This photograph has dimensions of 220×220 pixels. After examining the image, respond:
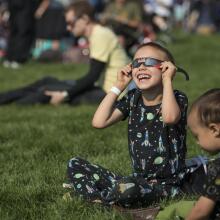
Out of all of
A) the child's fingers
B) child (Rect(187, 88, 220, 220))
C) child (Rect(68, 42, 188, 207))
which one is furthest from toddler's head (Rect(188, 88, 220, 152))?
the child's fingers

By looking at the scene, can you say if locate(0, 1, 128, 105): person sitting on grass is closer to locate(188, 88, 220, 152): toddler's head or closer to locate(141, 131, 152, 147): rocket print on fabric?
locate(141, 131, 152, 147): rocket print on fabric

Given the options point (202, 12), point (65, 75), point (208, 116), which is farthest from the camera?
point (202, 12)

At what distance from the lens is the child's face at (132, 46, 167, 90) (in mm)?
4293

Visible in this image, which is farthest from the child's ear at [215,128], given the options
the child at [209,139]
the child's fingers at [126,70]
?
the child's fingers at [126,70]

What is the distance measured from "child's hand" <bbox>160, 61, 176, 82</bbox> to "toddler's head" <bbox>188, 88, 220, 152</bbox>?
2.00 feet

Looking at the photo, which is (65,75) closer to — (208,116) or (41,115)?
(41,115)

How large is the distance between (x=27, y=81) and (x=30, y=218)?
7717 millimetres

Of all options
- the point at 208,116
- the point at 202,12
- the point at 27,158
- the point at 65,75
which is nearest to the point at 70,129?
the point at 27,158

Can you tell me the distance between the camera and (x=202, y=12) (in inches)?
933

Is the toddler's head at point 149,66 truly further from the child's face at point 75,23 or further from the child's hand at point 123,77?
the child's face at point 75,23

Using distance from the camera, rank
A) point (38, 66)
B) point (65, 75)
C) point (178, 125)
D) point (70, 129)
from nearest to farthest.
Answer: point (178, 125) < point (70, 129) < point (65, 75) < point (38, 66)

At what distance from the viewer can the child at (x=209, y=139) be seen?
3379mm

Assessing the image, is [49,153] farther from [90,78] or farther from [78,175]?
[90,78]

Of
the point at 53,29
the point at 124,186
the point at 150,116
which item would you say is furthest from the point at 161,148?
the point at 53,29
